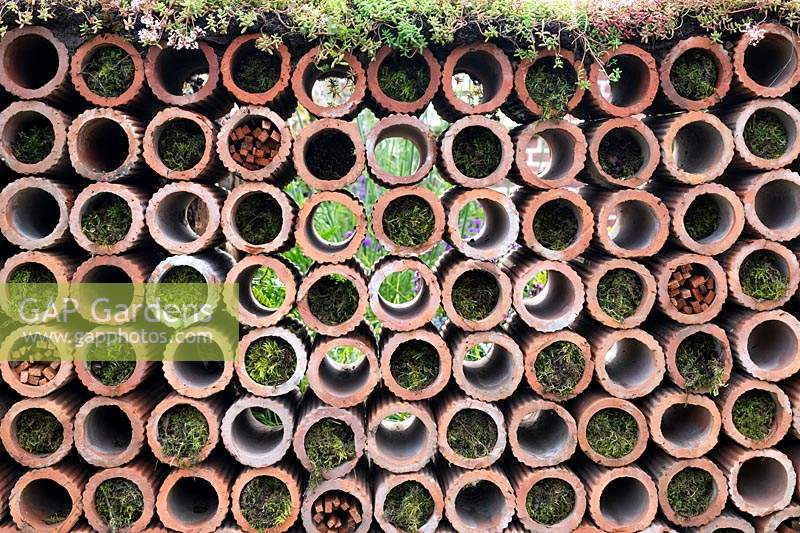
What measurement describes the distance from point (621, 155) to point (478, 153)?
64cm

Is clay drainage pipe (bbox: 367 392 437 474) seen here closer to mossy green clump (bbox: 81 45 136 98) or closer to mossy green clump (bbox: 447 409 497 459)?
mossy green clump (bbox: 447 409 497 459)

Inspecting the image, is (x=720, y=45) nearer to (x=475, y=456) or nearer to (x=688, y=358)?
(x=688, y=358)

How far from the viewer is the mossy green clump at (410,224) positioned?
245 centimetres

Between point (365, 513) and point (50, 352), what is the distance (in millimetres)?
1472

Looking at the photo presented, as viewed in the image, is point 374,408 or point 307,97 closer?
point 307,97

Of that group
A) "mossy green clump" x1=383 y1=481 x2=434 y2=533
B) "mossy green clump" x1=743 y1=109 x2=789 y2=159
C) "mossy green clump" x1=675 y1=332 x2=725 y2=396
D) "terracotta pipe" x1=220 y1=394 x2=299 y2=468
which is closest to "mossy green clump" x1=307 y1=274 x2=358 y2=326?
"terracotta pipe" x1=220 y1=394 x2=299 y2=468

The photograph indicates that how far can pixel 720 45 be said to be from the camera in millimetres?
2516

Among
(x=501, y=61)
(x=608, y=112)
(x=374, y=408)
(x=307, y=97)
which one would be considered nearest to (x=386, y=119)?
(x=307, y=97)

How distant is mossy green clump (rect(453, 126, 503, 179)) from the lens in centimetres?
255

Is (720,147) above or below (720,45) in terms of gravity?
below

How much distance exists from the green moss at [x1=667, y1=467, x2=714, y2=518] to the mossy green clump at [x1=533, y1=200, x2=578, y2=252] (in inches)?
44.8

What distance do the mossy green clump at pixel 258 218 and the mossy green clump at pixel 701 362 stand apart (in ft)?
5.92

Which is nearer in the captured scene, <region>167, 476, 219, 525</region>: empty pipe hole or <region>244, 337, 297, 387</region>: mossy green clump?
<region>244, 337, 297, 387</region>: mossy green clump

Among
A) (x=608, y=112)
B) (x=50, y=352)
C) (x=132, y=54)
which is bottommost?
(x=50, y=352)
